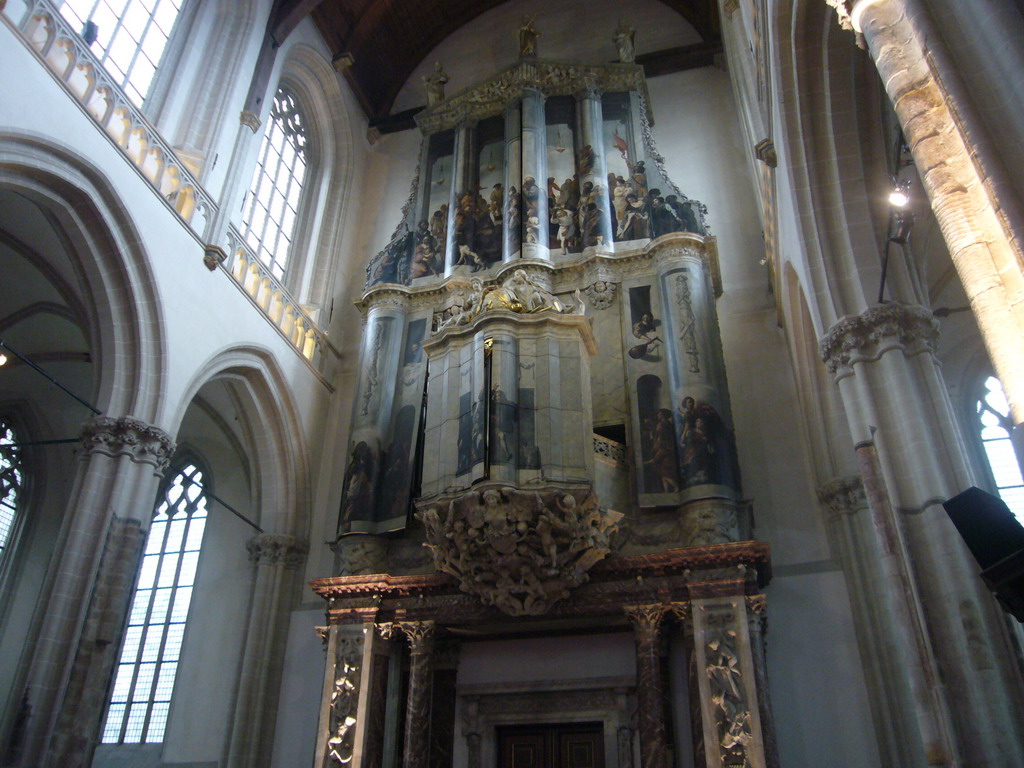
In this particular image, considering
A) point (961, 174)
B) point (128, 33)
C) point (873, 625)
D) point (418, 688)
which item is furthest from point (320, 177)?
point (961, 174)

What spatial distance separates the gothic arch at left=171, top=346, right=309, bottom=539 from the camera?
13078mm

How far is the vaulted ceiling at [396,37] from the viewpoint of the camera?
17.2 m

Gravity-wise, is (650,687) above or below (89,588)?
below

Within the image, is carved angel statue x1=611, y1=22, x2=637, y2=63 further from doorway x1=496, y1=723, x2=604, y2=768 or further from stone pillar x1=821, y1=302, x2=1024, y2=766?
doorway x1=496, y1=723, x2=604, y2=768

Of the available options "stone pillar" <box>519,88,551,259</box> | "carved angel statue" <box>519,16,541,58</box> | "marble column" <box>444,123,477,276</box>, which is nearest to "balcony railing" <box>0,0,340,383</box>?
"marble column" <box>444,123,477,276</box>

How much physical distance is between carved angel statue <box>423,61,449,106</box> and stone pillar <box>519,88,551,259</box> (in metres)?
2.26

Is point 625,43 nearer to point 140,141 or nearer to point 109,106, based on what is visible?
point 140,141

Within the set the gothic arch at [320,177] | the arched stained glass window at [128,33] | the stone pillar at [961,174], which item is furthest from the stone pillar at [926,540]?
the gothic arch at [320,177]

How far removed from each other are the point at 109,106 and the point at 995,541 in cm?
993

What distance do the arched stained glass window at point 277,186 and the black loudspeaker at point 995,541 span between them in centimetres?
1117

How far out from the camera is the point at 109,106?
988cm

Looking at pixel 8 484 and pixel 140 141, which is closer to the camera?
pixel 140 141

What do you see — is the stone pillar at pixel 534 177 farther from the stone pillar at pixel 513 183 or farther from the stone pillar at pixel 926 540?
the stone pillar at pixel 926 540

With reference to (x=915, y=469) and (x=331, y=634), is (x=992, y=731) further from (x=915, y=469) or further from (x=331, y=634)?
(x=331, y=634)
